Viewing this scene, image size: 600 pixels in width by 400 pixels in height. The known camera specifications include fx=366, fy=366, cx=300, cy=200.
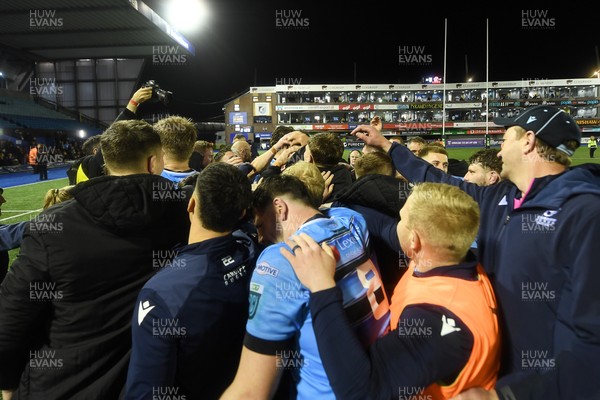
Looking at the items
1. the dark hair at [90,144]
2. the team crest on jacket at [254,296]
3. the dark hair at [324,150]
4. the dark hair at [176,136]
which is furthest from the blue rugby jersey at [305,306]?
the dark hair at [90,144]

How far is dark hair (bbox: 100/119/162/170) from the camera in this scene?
218 centimetres

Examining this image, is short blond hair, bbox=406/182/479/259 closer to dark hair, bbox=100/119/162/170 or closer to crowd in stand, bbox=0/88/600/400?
crowd in stand, bbox=0/88/600/400

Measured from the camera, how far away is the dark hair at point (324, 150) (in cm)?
373

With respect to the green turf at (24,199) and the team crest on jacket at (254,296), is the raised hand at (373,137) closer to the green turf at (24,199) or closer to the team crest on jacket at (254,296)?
the team crest on jacket at (254,296)

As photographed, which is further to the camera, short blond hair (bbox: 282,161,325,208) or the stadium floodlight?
the stadium floodlight

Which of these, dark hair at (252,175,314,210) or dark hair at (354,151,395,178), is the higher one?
dark hair at (354,151,395,178)

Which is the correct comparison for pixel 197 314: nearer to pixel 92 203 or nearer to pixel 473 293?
pixel 92 203

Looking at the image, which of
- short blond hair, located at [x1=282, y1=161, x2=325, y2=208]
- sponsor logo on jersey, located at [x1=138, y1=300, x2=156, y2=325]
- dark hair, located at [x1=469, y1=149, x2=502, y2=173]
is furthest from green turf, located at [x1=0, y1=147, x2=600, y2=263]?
dark hair, located at [x1=469, y1=149, x2=502, y2=173]

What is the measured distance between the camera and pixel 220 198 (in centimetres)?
174

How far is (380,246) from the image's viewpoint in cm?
258

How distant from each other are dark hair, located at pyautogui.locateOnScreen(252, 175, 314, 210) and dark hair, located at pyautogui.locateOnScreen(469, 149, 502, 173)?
3.32m

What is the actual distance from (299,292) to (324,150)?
2.46m

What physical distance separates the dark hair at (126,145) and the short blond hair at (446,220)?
1.63m

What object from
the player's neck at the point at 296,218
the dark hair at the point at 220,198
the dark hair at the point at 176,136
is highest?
the dark hair at the point at 176,136
